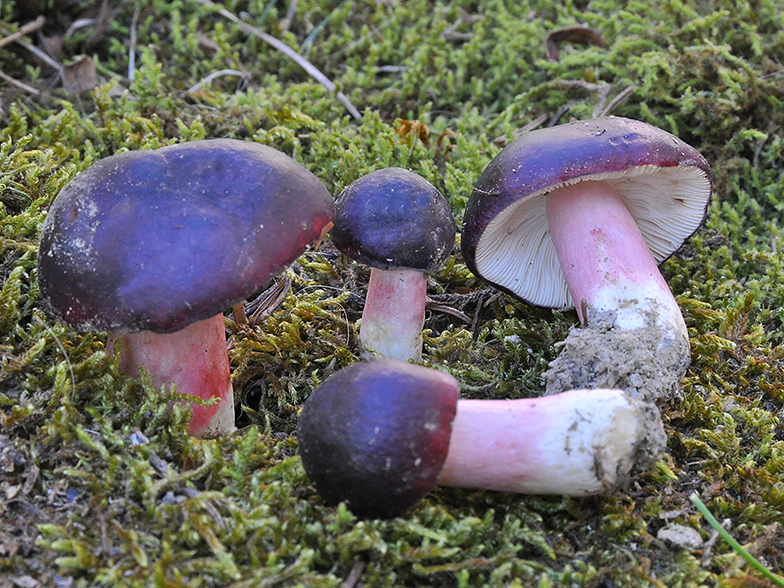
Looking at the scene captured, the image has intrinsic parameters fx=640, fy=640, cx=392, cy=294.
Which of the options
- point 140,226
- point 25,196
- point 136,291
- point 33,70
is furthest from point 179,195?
point 33,70

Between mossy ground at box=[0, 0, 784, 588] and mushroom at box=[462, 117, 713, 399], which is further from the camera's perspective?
mushroom at box=[462, 117, 713, 399]

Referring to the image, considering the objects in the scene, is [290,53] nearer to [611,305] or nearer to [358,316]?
[358,316]

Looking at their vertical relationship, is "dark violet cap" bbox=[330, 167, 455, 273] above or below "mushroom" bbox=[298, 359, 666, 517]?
above

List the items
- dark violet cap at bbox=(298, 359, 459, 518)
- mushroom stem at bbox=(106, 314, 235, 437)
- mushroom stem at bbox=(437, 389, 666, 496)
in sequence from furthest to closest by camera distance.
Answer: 1. mushroom stem at bbox=(106, 314, 235, 437)
2. mushroom stem at bbox=(437, 389, 666, 496)
3. dark violet cap at bbox=(298, 359, 459, 518)

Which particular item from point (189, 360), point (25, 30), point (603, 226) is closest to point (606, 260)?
point (603, 226)

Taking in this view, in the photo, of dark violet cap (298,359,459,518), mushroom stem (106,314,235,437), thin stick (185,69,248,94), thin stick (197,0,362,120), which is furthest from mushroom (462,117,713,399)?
thin stick (185,69,248,94)

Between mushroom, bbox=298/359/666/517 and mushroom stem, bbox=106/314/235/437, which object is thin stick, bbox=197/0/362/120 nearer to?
mushroom stem, bbox=106/314/235/437

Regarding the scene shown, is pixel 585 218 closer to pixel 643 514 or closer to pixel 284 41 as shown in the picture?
pixel 643 514

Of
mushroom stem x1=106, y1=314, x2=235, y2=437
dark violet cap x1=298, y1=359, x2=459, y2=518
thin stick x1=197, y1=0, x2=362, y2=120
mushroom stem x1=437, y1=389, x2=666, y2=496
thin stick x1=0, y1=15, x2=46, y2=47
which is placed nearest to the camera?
dark violet cap x1=298, y1=359, x2=459, y2=518
